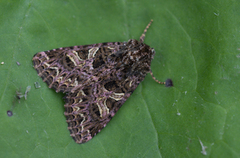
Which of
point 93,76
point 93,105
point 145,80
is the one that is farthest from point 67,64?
point 145,80

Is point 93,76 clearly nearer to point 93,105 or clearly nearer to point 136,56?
point 93,105

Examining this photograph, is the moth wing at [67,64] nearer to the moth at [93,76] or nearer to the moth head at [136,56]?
the moth at [93,76]

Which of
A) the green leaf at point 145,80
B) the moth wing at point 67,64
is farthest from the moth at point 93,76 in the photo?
the green leaf at point 145,80

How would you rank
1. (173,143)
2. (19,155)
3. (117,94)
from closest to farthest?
1. (19,155)
2. (173,143)
3. (117,94)

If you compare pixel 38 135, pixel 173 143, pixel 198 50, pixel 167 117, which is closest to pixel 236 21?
pixel 198 50

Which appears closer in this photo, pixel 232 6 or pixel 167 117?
pixel 232 6

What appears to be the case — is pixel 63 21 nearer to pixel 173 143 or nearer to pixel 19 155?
pixel 19 155

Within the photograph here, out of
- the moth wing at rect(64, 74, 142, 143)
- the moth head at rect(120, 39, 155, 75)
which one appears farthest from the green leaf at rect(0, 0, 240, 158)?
the moth head at rect(120, 39, 155, 75)
